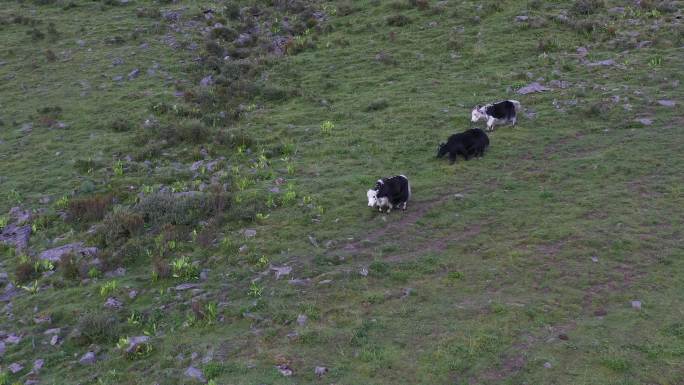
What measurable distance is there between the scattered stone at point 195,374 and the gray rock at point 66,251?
5.91m

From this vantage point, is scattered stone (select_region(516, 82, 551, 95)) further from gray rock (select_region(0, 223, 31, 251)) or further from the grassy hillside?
gray rock (select_region(0, 223, 31, 251))

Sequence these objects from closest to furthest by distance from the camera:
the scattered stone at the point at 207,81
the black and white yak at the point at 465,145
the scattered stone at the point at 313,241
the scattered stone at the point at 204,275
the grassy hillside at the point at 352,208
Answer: the grassy hillside at the point at 352,208, the scattered stone at the point at 204,275, the scattered stone at the point at 313,241, the black and white yak at the point at 465,145, the scattered stone at the point at 207,81

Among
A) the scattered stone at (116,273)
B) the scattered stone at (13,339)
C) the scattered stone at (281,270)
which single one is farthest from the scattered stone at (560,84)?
the scattered stone at (13,339)

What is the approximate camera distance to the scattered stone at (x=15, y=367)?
10711 millimetres

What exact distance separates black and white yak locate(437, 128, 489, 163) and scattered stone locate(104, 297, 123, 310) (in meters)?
10.5

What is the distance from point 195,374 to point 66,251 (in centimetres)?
694

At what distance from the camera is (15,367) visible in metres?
10.8

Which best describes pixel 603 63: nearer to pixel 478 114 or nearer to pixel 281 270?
pixel 478 114

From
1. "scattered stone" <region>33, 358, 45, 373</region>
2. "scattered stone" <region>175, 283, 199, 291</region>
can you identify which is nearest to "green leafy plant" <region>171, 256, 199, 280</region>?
"scattered stone" <region>175, 283, 199, 291</region>

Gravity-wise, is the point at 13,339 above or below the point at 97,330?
below

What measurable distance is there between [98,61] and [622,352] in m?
28.7

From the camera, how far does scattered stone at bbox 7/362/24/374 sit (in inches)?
422

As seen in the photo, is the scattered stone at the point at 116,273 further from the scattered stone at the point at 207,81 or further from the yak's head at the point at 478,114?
the scattered stone at the point at 207,81

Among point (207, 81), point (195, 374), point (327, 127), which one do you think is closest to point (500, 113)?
point (327, 127)
